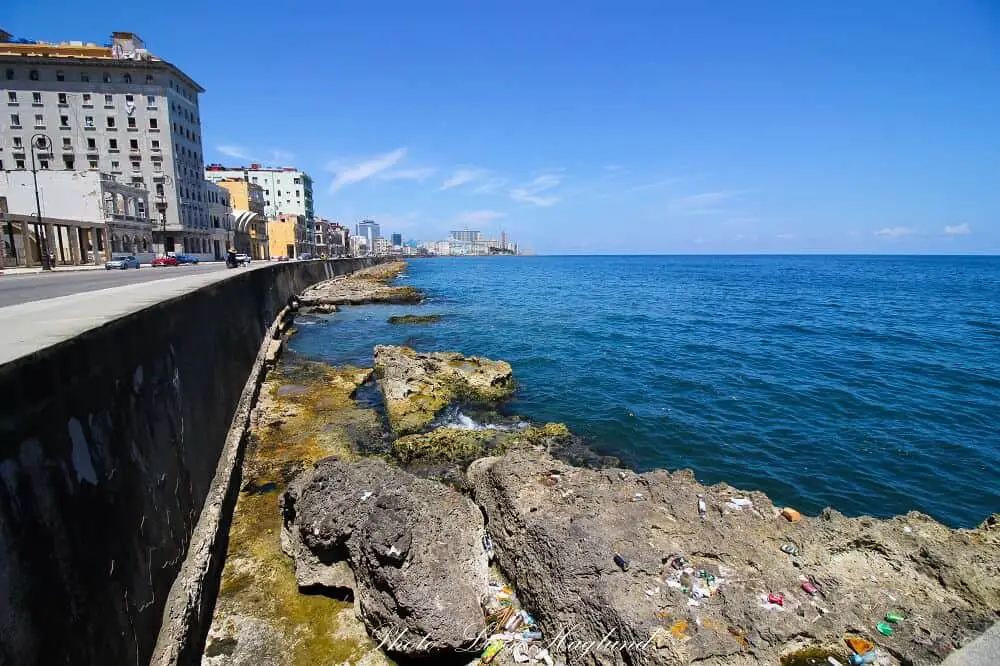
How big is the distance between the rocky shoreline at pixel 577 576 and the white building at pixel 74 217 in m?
39.4

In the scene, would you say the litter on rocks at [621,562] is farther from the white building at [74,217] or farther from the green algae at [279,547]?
the white building at [74,217]

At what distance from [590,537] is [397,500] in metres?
2.77

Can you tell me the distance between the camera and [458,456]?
1131 cm

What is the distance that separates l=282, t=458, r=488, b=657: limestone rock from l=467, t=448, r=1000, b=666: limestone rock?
2.49ft

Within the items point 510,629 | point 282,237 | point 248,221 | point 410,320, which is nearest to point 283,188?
point 282,237

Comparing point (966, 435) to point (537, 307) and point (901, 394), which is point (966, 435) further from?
point (537, 307)

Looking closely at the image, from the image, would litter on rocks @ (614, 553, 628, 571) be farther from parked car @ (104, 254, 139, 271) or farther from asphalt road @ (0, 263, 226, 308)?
parked car @ (104, 254, 139, 271)

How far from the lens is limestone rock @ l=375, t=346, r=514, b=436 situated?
542 inches

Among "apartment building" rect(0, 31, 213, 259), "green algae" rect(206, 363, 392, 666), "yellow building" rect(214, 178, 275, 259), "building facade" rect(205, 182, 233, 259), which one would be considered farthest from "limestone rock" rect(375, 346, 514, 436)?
"yellow building" rect(214, 178, 275, 259)

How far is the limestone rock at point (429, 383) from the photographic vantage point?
13.8 metres

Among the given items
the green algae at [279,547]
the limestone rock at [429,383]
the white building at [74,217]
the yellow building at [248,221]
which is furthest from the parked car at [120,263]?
the yellow building at [248,221]

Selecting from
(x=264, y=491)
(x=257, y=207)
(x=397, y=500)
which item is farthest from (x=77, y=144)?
(x=397, y=500)

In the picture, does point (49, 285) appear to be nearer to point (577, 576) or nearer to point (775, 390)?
point (577, 576)

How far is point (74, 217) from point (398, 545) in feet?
182
